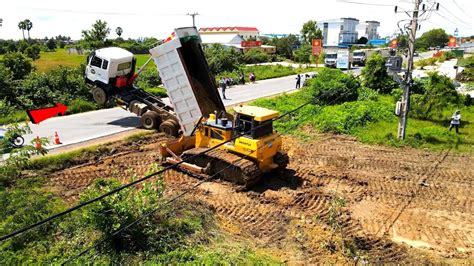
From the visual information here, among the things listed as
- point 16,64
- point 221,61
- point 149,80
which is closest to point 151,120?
point 16,64

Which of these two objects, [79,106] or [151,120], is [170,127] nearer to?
[151,120]

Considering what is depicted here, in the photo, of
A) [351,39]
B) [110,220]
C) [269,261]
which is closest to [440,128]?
[269,261]

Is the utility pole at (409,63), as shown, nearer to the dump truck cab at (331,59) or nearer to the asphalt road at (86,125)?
the asphalt road at (86,125)

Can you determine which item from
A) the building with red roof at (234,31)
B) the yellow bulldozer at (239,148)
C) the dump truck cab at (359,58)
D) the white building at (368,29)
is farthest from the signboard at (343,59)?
the white building at (368,29)

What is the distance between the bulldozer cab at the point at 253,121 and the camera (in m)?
11.4

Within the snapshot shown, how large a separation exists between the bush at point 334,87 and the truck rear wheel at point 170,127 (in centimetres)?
1003

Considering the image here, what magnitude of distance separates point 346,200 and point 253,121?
3717 millimetres

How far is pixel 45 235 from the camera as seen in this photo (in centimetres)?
770

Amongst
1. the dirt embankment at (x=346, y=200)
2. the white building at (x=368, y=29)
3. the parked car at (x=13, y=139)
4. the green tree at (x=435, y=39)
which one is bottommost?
the dirt embankment at (x=346, y=200)

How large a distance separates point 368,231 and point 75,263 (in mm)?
6992

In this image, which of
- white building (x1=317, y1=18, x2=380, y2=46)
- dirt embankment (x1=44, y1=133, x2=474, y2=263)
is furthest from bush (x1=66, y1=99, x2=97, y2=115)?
white building (x1=317, y1=18, x2=380, y2=46)

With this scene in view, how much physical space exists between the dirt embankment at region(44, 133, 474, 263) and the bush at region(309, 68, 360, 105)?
8.21 m

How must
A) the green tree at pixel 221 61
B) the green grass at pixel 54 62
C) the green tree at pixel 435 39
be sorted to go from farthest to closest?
the green tree at pixel 435 39, the green grass at pixel 54 62, the green tree at pixel 221 61

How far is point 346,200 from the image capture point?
11.3 m
